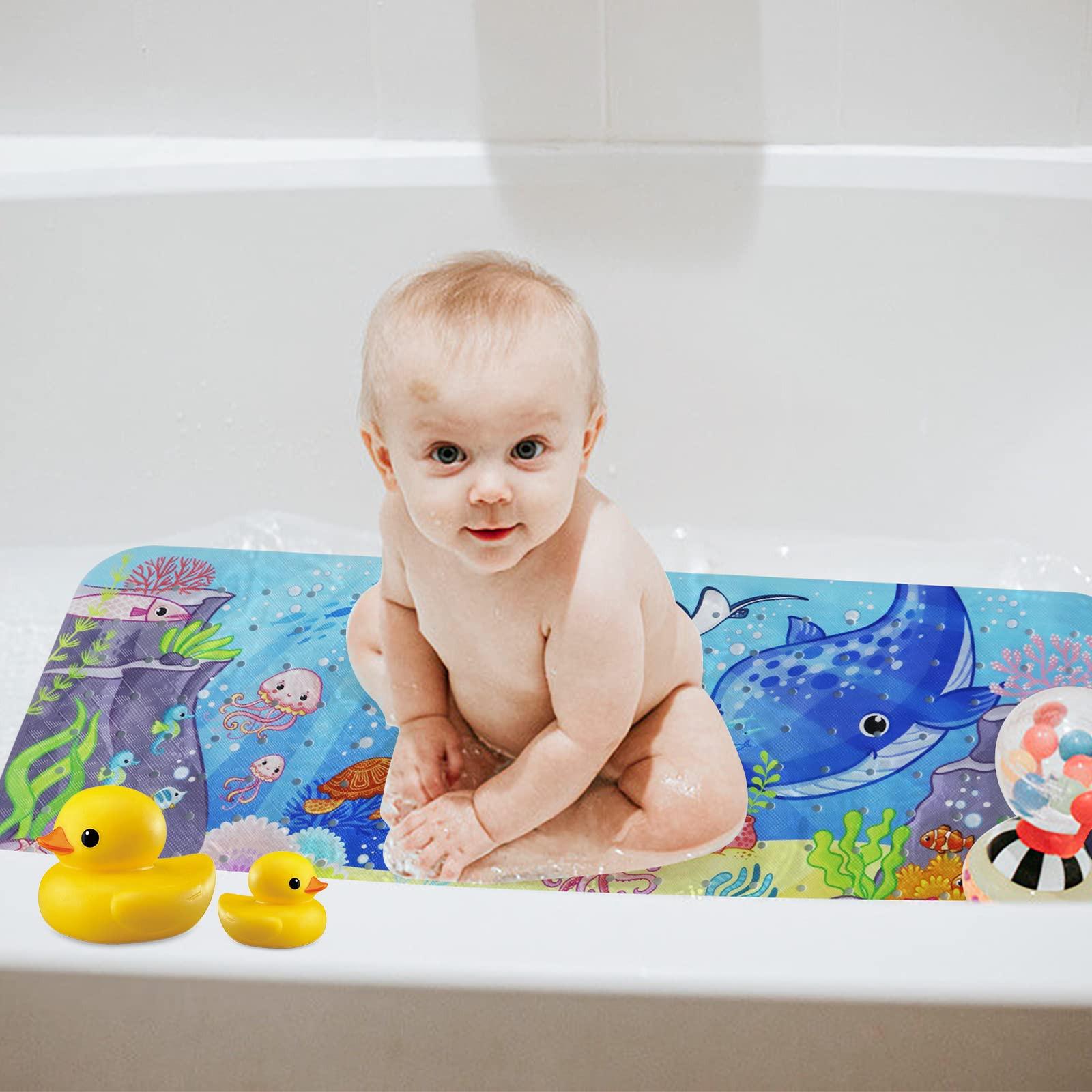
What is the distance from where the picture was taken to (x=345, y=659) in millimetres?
1335

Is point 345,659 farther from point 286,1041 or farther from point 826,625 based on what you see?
point 286,1041

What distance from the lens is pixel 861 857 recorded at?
1.10 m

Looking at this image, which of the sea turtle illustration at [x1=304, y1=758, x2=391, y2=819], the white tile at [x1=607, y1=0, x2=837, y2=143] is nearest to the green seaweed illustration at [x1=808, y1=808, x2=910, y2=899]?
the sea turtle illustration at [x1=304, y1=758, x2=391, y2=819]

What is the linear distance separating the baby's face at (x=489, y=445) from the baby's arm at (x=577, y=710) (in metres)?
0.07

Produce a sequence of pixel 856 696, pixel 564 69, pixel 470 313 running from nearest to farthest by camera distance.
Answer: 1. pixel 470 313
2. pixel 856 696
3. pixel 564 69

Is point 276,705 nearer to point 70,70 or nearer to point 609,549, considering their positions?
point 609,549

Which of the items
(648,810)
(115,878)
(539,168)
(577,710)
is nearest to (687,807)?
(648,810)

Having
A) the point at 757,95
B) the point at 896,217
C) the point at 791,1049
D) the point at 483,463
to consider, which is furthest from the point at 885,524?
the point at 791,1049

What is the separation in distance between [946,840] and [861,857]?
0.21ft

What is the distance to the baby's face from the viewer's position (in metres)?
0.87

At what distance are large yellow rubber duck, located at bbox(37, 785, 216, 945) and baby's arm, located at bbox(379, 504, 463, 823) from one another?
1.22 feet

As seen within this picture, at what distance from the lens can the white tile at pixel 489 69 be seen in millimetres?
1379

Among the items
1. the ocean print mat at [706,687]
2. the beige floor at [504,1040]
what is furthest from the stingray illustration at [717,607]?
the beige floor at [504,1040]

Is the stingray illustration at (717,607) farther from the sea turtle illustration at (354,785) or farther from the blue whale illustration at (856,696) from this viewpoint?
the sea turtle illustration at (354,785)
